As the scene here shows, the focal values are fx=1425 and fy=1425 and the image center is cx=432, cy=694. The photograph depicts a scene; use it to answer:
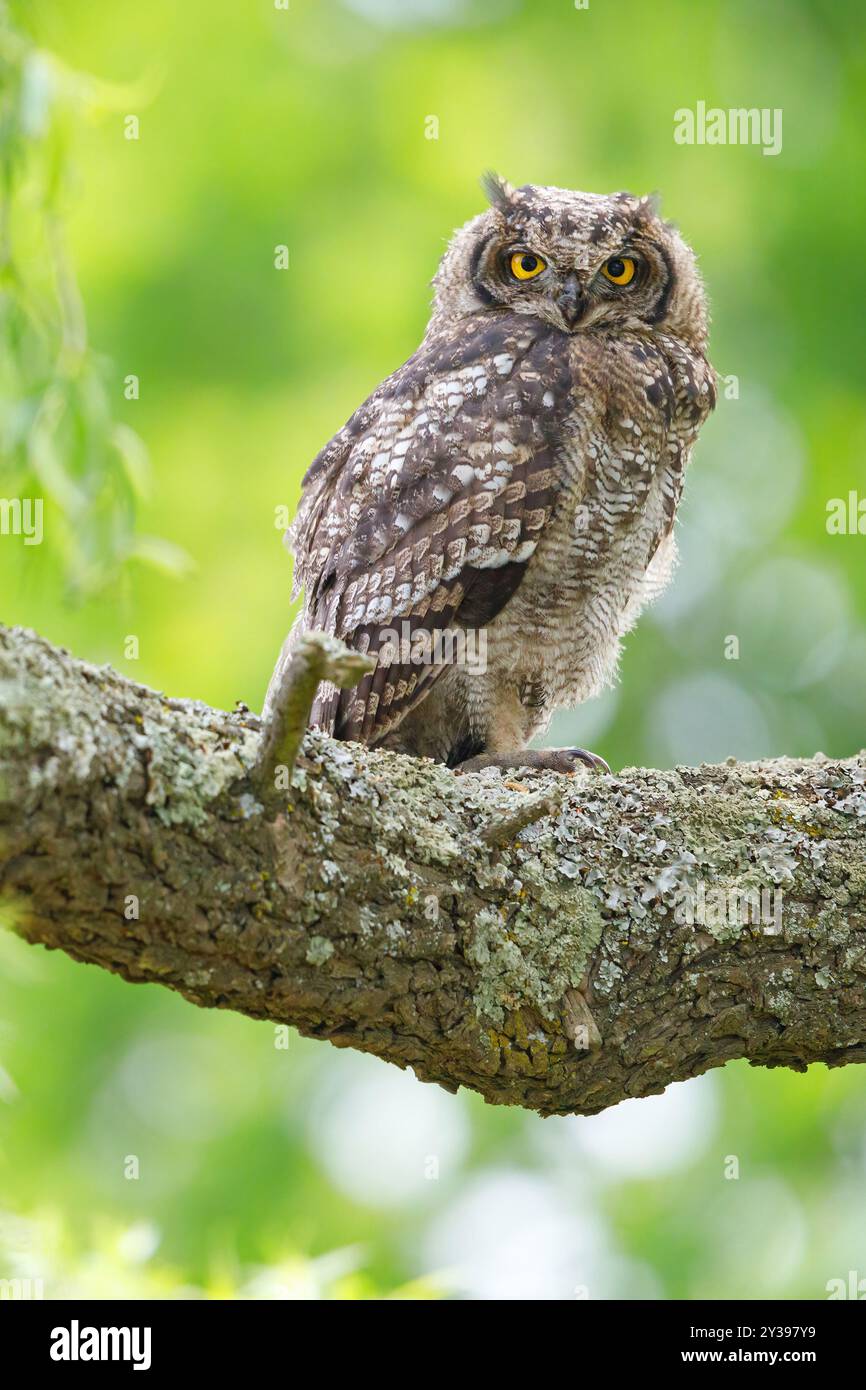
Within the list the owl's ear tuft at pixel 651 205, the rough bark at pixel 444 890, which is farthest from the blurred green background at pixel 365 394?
the rough bark at pixel 444 890

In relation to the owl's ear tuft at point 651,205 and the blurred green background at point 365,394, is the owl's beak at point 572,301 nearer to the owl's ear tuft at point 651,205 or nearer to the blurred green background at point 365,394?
the owl's ear tuft at point 651,205

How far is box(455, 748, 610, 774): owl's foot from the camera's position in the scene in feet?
12.4

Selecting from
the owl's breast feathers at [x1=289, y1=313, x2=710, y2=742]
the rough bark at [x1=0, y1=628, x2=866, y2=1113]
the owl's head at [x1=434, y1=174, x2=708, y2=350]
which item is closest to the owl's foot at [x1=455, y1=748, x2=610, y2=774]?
the owl's breast feathers at [x1=289, y1=313, x2=710, y2=742]

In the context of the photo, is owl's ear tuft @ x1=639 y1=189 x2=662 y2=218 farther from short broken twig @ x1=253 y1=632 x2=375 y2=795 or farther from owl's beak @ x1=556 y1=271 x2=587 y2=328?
short broken twig @ x1=253 y1=632 x2=375 y2=795

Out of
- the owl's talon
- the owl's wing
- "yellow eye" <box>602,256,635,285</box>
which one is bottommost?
the owl's talon

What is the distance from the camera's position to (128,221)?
6.91 meters

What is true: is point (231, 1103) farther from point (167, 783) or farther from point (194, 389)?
point (167, 783)

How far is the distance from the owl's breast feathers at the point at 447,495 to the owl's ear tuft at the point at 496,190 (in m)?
0.65

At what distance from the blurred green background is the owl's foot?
244 cm

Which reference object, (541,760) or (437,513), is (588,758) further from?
(437,513)

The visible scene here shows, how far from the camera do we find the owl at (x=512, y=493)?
156 inches

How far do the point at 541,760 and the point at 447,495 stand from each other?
0.79m

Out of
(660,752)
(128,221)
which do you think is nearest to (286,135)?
(128,221)
